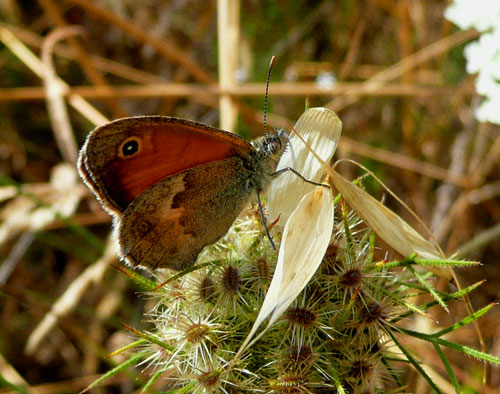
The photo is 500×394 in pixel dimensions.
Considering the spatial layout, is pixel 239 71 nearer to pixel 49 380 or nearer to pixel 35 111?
pixel 35 111

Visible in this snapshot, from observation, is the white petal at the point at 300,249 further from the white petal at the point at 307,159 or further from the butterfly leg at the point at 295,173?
the white petal at the point at 307,159

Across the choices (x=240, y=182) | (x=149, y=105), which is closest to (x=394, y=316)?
(x=240, y=182)

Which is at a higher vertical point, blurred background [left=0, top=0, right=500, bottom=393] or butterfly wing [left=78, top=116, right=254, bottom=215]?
blurred background [left=0, top=0, right=500, bottom=393]

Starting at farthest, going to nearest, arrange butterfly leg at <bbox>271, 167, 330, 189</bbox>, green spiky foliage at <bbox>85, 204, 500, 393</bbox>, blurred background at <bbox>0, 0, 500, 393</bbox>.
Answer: blurred background at <bbox>0, 0, 500, 393</bbox> < butterfly leg at <bbox>271, 167, 330, 189</bbox> < green spiky foliage at <bbox>85, 204, 500, 393</bbox>

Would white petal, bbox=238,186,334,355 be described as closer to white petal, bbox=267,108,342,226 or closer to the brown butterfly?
white petal, bbox=267,108,342,226

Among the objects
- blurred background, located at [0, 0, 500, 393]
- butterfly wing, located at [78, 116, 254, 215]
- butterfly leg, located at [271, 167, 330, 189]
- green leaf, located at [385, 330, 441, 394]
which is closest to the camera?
green leaf, located at [385, 330, 441, 394]

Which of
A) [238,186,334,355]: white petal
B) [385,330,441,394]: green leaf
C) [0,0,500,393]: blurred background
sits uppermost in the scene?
[0,0,500,393]: blurred background

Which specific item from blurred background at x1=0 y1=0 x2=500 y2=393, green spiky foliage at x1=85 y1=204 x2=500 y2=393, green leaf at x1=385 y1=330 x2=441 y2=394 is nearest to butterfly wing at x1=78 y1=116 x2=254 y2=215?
green spiky foliage at x1=85 y1=204 x2=500 y2=393

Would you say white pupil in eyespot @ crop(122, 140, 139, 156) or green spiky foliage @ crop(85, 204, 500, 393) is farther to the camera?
white pupil in eyespot @ crop(122, 140, 139, 156)
